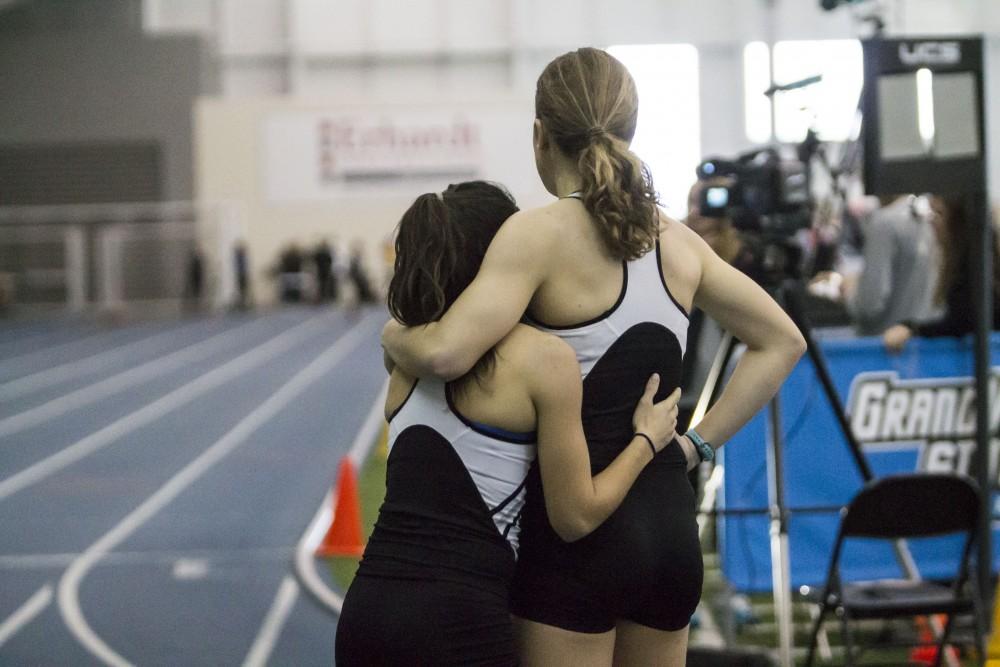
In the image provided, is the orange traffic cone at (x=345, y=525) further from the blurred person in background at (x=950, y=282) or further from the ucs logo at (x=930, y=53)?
the ucs logo at (x=930, y=53)

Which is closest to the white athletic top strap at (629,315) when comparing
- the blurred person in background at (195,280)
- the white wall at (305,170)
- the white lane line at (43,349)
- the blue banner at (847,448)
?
the blue banner at (847,448)

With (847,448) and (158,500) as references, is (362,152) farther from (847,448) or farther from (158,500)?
(847,448)

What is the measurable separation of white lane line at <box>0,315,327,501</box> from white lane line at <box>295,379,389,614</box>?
2156 millimetres

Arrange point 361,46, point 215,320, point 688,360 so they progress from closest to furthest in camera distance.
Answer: point 688,360 → point 215,320 → point 361,46

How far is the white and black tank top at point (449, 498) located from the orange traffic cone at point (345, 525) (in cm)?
488

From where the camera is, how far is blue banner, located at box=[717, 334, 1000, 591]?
477 centimetres

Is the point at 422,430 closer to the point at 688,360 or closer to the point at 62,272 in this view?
the point at 688,360

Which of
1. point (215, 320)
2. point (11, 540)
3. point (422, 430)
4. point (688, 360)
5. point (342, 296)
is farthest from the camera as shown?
point (342, 296)

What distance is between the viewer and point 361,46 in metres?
30.5

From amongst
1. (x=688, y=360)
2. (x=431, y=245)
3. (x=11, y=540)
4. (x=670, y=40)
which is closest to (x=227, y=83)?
(x=670, y=40)

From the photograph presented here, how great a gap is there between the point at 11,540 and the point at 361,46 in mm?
24497

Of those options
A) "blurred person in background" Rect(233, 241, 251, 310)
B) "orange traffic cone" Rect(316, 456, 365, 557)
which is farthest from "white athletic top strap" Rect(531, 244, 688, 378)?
"blurred person in background" Rect(233, 241, 251, 310)

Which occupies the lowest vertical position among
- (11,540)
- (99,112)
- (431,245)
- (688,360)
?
(11,540)

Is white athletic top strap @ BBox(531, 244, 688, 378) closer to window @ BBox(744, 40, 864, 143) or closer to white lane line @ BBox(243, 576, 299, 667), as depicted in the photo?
window @ BBox(744, 40, 864, 143)
